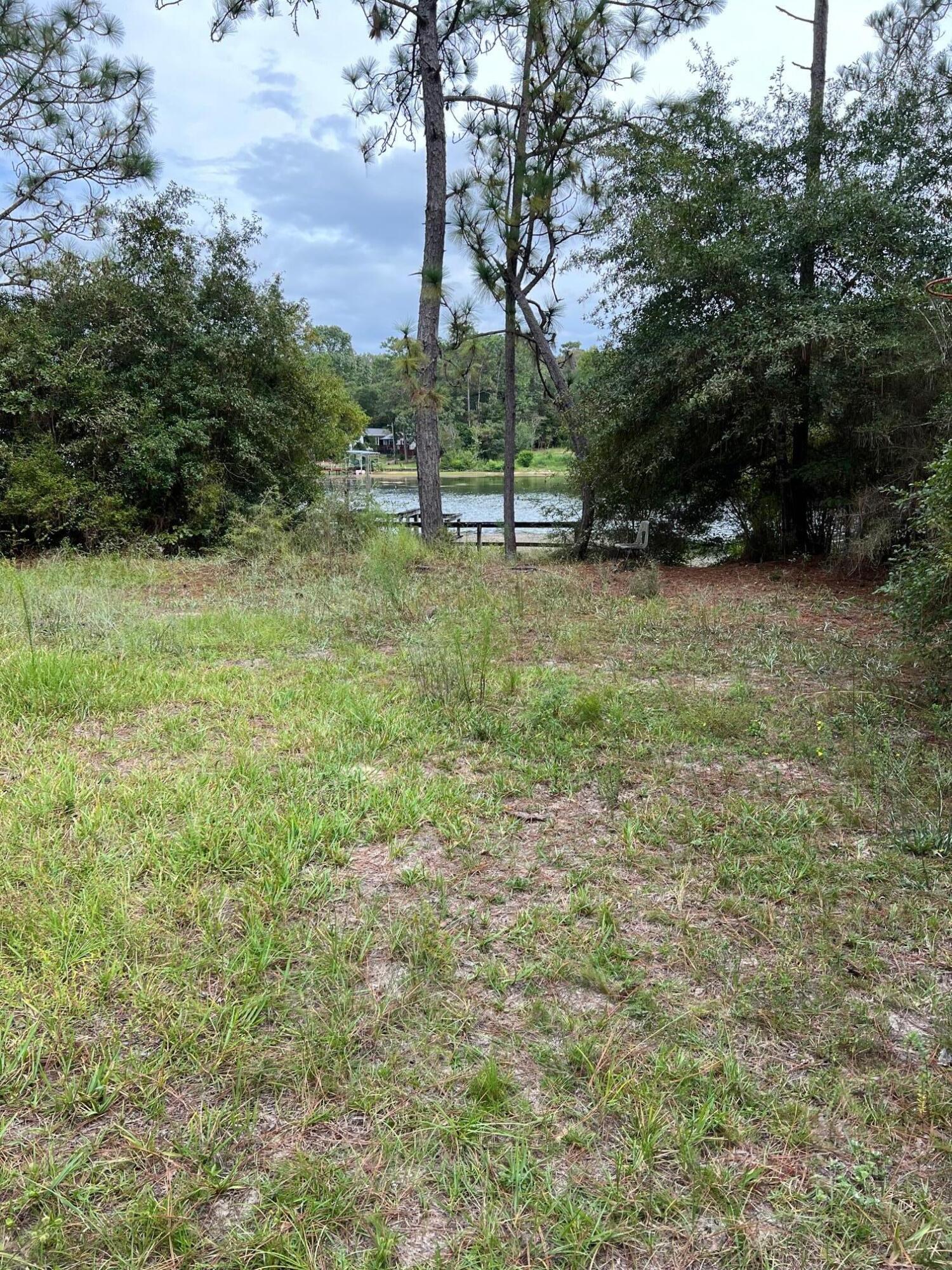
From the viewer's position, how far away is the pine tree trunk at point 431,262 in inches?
356

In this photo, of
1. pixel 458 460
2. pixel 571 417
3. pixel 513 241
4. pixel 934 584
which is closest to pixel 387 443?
pixel 458 460

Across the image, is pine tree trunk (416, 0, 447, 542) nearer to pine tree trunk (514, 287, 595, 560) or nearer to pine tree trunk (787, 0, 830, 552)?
pine tree trunk (514, 287, 595, 560)

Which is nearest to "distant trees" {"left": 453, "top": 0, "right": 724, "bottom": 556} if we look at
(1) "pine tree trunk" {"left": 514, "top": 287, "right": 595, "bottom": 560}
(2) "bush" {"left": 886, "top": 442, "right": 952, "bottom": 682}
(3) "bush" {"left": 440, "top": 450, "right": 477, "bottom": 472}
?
(1) "pine tree trunk" {"left": 514, "top": 287, "right": 595, "bottom": 560}

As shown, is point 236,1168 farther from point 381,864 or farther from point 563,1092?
point 381,864

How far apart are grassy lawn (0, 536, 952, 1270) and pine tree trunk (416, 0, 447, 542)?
6462 millimetres

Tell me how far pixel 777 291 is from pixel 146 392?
24.7ft

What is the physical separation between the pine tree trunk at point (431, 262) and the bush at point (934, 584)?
646 centimetres

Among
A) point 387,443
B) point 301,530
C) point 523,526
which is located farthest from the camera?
point 387,443

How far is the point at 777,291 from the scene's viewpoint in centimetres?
717

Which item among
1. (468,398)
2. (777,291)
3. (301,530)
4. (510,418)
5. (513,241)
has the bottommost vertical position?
(301,530)

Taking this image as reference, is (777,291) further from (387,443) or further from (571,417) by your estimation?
(387,443)

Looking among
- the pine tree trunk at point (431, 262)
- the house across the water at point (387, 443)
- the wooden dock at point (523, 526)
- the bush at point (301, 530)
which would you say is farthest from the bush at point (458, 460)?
the bush at point (301, 530)

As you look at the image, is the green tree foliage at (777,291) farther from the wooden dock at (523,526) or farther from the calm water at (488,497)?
the calm water at (488,497)

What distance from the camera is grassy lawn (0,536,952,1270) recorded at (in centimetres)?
115
